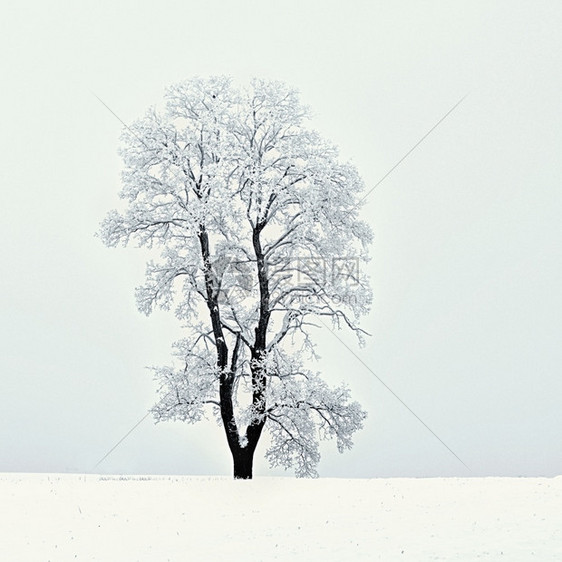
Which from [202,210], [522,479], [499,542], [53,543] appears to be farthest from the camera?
[202,210]

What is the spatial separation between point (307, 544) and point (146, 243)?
41.9 ft

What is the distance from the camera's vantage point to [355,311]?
75.8 ft

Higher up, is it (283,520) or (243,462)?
(243,462)

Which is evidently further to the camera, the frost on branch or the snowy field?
the frost on branch

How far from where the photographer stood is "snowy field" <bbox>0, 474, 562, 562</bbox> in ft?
42.1

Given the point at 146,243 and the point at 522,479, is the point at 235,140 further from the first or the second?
the point at 522,479

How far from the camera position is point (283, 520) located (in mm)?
15258

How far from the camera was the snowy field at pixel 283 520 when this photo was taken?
42.1 ft

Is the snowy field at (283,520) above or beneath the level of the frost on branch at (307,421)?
beneath

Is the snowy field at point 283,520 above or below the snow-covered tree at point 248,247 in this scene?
below

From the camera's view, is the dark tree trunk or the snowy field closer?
the snowy field

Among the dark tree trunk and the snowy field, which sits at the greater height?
the dark tree trunk

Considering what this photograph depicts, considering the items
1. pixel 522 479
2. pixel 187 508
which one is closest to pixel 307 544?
pixel 187 508

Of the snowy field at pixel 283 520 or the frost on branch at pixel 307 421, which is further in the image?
the frost on branch at pixel 307 421
